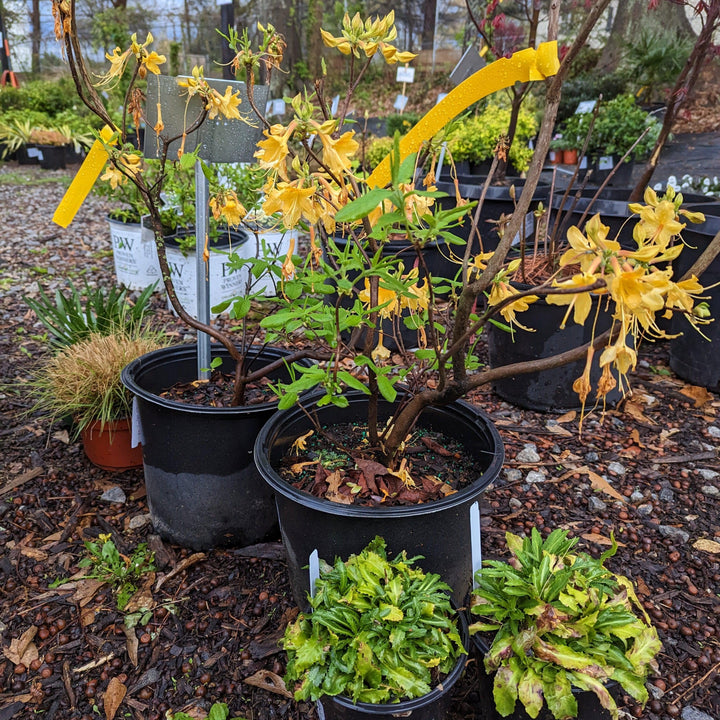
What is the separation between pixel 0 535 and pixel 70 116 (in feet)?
33.4

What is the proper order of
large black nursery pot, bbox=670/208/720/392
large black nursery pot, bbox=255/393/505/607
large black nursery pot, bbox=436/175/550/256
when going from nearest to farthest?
1. large black nursery pot, bbox=255/393/505/607
2. large black nursery pot, bbox=670/208/720/392
3. large black nursery pot, bbox=436/175/550/256

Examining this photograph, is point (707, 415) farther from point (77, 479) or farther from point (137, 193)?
point (137, 193)

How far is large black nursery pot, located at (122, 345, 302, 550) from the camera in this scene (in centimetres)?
166

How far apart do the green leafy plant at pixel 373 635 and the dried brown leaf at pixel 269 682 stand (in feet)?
0.83

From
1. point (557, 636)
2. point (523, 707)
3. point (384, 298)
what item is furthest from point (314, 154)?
point (523, 707)

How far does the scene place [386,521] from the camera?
1.29m

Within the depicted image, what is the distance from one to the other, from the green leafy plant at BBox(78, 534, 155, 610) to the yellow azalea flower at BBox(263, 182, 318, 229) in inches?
48.8

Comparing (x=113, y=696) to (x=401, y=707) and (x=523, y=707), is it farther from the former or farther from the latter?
(x=523, y=707)

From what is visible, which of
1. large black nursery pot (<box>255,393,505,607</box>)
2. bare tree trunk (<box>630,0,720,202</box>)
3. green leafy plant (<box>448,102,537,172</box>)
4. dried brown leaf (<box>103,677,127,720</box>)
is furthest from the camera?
green leafy plant (<box>448,102,537,172</box>)

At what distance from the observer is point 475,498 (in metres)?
1.34

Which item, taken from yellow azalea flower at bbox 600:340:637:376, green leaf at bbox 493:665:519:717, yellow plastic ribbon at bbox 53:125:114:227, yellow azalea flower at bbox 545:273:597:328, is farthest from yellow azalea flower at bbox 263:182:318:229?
green leaf at bbox 493:665:519:717

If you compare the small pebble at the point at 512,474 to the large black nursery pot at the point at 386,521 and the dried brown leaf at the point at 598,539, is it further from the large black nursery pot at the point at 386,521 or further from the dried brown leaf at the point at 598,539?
the large black nursery pot at the point at 386,521

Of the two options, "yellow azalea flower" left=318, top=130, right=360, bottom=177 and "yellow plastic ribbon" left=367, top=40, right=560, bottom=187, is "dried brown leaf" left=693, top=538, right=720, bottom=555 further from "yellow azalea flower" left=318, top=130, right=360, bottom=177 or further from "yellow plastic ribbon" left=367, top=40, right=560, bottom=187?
"yellow azalea flower" left=318, top=130, right=360, bottom=177

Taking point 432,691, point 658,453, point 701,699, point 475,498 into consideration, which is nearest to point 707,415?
point 658,453
